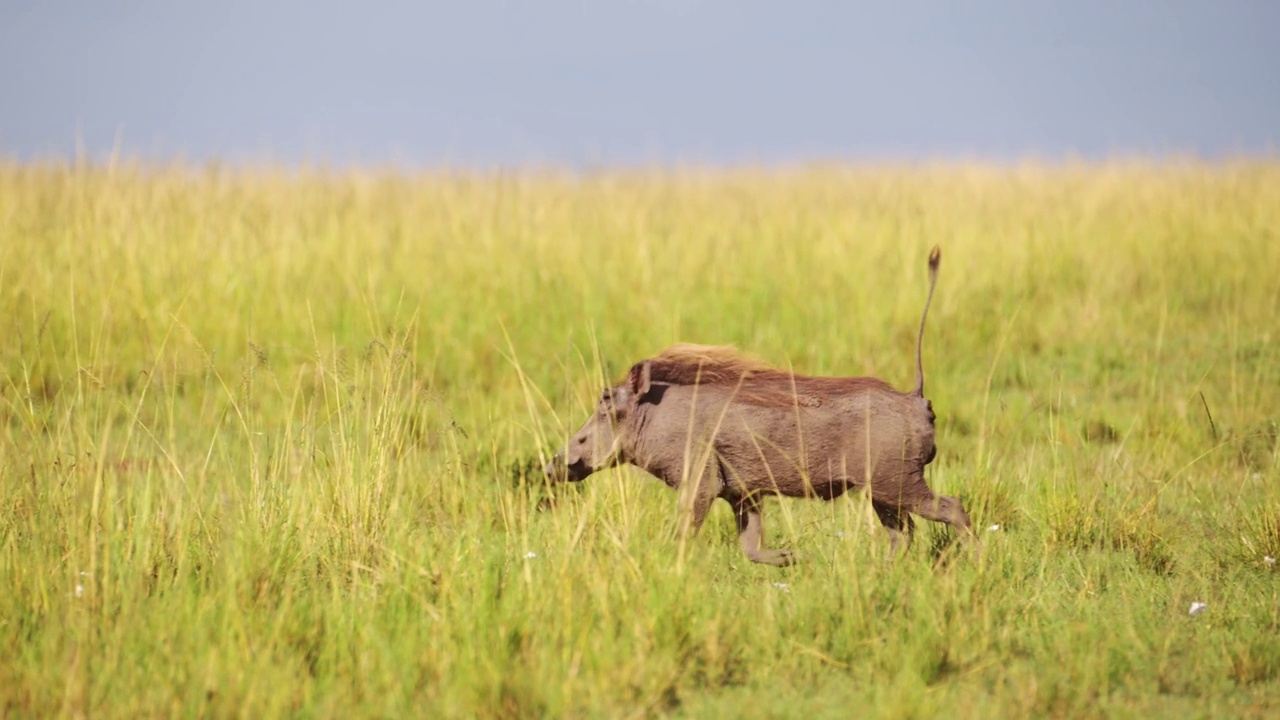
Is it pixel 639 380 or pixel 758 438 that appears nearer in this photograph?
pixel 758 438

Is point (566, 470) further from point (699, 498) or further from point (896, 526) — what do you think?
point (896, 526)

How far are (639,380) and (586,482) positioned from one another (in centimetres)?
99

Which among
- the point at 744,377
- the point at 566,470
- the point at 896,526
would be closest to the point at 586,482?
the point at 566,470

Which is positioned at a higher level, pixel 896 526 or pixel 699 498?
pixel 699 498

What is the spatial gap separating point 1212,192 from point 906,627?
31.7ft

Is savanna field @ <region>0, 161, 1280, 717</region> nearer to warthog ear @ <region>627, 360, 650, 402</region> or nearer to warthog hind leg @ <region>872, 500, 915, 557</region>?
warthog hind leg @ <region>872, 500, 915, 557</region>

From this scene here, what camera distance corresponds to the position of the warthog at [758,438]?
13.7 feet

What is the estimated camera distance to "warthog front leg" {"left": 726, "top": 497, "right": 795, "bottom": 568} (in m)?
4.29

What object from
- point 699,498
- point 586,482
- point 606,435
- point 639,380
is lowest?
point 586,482

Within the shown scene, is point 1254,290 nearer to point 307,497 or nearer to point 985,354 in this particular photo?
point 985,354

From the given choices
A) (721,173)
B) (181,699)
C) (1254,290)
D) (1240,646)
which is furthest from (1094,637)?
(721,173)

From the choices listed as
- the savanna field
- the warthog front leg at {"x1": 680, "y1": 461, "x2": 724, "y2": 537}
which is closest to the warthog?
the warthog front leg at {"x1": 680, "y1": 461, "x2": 724, "y2": 537}

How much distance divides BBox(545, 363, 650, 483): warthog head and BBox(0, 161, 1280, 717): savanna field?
0.15m

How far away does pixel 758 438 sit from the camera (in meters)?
4.25
